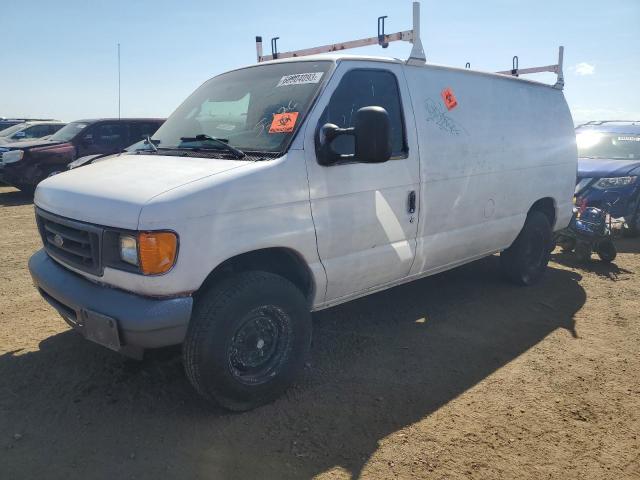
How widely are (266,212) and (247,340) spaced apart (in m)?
0.79

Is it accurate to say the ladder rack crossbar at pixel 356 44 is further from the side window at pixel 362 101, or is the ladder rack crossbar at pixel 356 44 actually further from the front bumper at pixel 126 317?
the front bumper at pixel 126 317

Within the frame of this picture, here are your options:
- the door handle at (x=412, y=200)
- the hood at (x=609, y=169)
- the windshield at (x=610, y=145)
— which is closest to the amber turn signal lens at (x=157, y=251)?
the door handle at (x=412, y=200)

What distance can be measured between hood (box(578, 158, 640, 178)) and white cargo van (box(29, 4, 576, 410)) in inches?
186

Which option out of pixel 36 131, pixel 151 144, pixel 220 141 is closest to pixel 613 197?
pixel 220 141

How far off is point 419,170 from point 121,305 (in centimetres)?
233

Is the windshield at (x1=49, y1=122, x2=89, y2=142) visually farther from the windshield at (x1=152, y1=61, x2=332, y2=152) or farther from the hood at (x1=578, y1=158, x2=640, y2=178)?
the hood at (x1=578, y1=158, x2=640, y2=178)

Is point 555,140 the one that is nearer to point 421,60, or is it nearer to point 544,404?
point 421,60

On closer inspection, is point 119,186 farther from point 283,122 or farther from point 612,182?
point 612,182

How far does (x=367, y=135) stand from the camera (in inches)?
116

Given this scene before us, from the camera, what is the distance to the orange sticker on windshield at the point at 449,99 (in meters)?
4.13

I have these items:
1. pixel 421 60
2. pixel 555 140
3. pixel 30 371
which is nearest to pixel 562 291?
pixel 555 140

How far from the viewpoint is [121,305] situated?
8.61 feet

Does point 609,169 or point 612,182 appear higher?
point 609,169

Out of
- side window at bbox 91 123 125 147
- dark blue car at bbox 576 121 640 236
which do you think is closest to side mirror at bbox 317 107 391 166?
dark blue car at bbox 576 121 640 236
